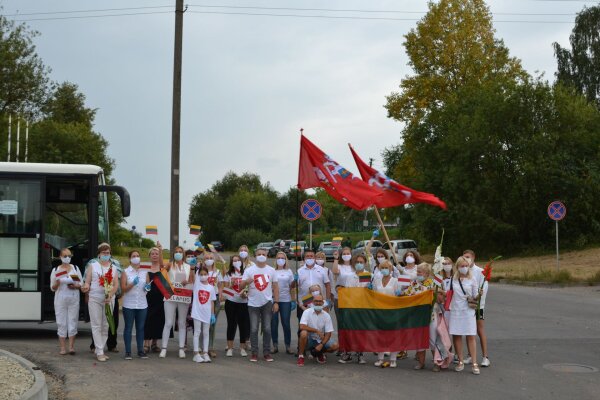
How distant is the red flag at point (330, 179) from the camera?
1530cm

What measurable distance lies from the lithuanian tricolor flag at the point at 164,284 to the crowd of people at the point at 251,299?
→ 0.05 ft

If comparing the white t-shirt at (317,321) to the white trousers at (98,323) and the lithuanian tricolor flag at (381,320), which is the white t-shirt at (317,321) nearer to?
the lithuanian tricolor flag at (381,320)

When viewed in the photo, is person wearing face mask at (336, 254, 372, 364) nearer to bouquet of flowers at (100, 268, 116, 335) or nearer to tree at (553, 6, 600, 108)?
bouquet of flowers at (100, 268, 116, 335)

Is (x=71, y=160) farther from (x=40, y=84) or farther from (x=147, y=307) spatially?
(x=147, y=307)

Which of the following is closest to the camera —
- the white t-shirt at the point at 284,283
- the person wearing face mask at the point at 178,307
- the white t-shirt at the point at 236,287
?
the person wearing face mask at the point at 178,307

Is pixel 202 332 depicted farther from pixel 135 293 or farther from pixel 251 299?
pixel 135 293

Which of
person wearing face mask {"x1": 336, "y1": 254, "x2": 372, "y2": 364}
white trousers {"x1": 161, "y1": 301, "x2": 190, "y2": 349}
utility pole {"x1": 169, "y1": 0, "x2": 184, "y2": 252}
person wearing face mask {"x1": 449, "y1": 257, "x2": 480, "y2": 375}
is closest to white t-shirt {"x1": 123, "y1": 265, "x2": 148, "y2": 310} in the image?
white trousers {"x1": 161, "y1": 301, "x2": 190, "y2": 349}

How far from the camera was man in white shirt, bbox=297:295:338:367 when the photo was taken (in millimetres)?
12758

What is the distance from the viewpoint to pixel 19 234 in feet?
51.2

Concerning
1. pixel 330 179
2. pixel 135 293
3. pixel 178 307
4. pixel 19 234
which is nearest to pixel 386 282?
pixel 330 179

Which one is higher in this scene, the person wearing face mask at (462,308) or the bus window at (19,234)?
the bus window at (19,234)

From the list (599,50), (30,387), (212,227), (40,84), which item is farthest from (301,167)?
(212,227)

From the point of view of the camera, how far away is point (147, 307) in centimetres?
1343

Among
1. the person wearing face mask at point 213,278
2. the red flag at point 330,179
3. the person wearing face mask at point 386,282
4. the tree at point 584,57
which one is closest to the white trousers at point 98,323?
the person wearing face mask at point 213,278
